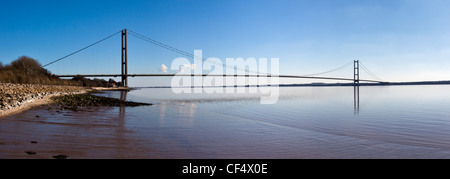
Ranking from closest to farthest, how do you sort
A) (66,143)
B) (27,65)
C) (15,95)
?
(66,143) → (15,95) → (27,65)

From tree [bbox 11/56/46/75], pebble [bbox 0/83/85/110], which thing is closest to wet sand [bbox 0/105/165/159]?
pebble [bbox 0/83/85/110]

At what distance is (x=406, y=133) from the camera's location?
6520 mm

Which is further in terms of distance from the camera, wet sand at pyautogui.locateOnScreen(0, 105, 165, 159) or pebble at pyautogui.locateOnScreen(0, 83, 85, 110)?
pebble at pyautogui.locateOnScreen(0, 83, 85, 110)

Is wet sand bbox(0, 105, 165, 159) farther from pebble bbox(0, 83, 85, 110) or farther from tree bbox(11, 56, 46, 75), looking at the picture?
tree bbox(11, 56, 46, 75)

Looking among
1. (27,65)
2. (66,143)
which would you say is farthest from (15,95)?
(27,65)

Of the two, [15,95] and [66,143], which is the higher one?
[15,95]

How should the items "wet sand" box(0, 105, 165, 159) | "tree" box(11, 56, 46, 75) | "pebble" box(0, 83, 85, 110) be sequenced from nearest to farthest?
"wet sand" box(0, 105, 165, 159), "pebble" box(0, 83, 85, 110), "tree" box(11, 56, 46, 75)

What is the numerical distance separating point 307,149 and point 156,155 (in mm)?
2604

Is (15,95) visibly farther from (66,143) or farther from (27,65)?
(27,65)

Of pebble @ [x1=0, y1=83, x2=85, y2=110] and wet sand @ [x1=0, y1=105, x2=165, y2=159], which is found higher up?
pebble @ [x1=0, y1=83, x2=85, y2=110]

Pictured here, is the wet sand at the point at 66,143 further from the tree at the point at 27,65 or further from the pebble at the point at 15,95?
the tree at the point at 27,65

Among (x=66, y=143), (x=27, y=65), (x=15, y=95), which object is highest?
(x=27, y=65)
